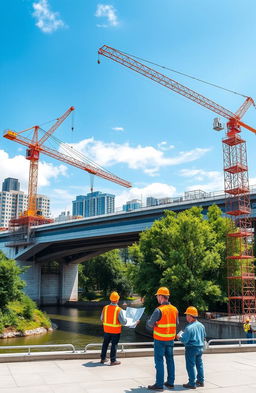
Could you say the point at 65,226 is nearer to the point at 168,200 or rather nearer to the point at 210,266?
the point at 168,200

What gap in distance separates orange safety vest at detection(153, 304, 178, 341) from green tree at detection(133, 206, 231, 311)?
23.6m

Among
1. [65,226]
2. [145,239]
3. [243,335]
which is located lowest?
[243,335]

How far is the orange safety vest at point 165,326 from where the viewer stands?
8031 mm

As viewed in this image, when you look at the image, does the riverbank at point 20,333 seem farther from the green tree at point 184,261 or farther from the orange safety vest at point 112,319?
the orange safety vest at point 112,319

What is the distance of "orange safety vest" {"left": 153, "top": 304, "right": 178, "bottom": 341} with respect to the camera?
8.03 meters

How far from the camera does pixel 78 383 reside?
8.05 m

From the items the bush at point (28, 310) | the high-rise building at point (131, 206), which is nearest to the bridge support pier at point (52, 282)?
the high-rise building at point (131, 206)

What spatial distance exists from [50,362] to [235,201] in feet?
117

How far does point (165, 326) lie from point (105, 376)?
2.05 metres

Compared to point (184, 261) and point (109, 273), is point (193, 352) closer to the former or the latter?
point (184, 261)

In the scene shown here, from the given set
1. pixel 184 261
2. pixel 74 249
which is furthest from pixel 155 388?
pixel 74 249

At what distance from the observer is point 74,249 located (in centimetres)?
7781

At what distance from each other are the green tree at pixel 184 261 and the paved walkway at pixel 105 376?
68.2ft

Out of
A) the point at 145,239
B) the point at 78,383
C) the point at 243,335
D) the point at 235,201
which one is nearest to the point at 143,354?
the point at 78,383
